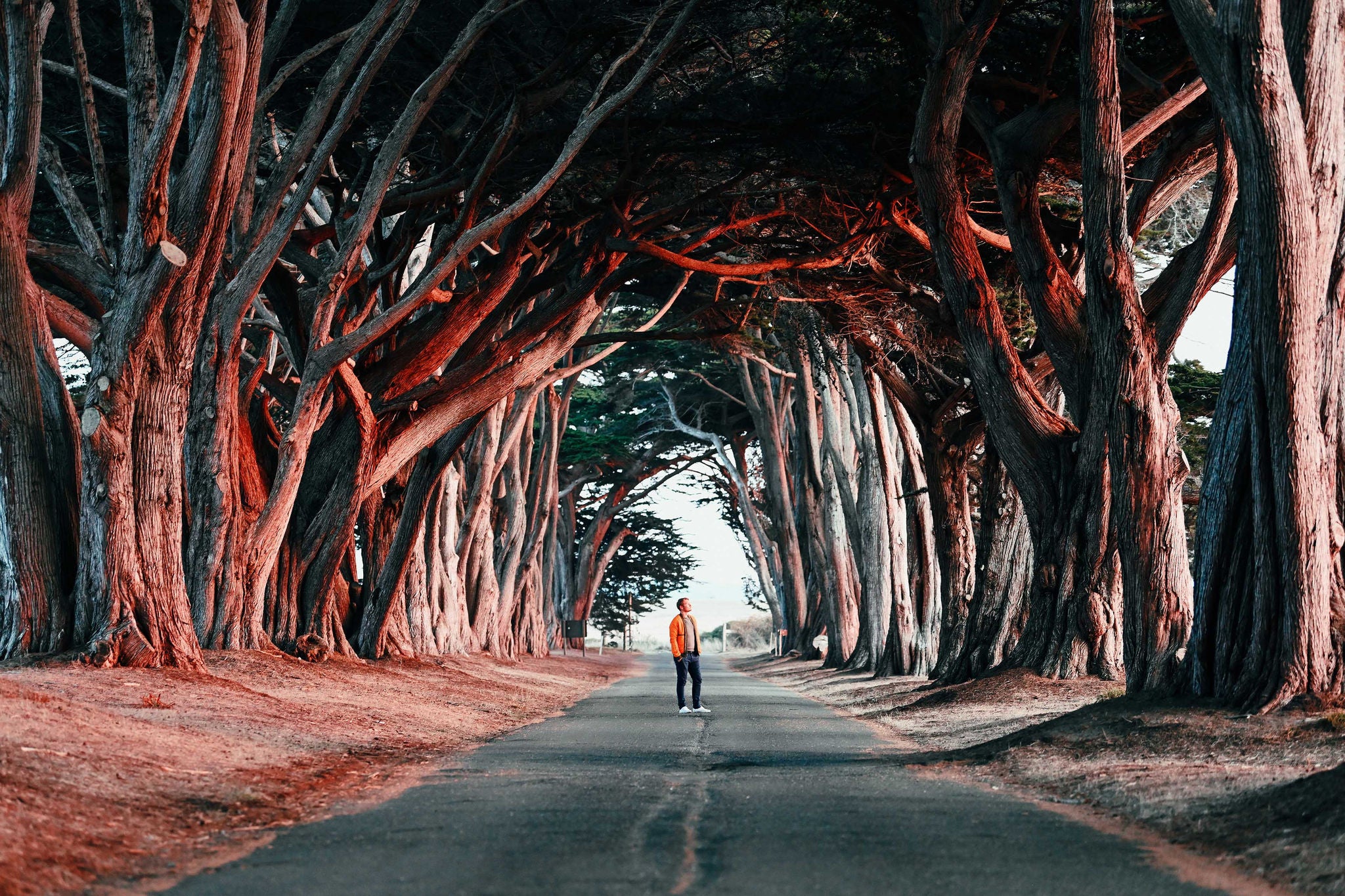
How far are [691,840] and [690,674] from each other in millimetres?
9192

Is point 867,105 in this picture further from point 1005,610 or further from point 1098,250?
point 1005,610

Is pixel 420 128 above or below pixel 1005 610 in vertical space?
above

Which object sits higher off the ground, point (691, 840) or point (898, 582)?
point (898, 582)

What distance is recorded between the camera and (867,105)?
14.8 m

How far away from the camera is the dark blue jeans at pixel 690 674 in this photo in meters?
15.0

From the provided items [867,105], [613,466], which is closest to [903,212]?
[867,105]

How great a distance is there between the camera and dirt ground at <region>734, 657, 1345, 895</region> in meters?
5.66

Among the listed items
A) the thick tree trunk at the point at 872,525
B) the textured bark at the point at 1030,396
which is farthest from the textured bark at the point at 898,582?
the textured bark at the point at 1030,396

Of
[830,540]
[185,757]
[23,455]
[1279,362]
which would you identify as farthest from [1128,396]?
[830,540]

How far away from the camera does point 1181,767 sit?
785 centimetres

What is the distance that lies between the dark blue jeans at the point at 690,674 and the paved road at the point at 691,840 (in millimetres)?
5449

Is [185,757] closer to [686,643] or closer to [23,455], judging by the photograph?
[23,455]

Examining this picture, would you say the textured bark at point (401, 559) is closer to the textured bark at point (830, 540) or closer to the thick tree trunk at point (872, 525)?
the thick tree trunk at point (872, 525)

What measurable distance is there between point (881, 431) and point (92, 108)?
1403cm
